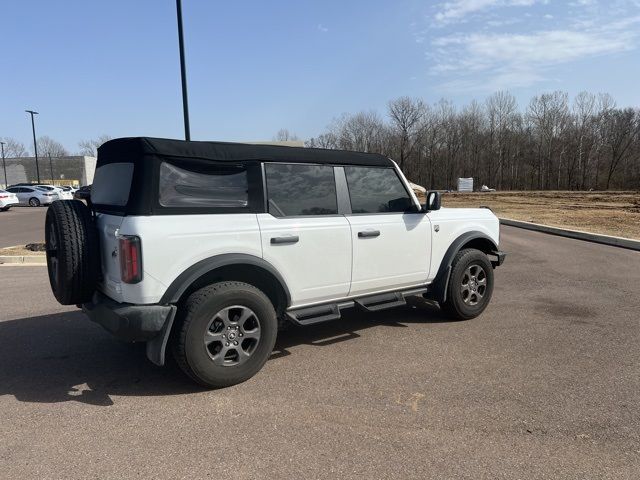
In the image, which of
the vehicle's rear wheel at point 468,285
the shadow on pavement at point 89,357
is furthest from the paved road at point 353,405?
the vehicle's rear wheel at point 468,285

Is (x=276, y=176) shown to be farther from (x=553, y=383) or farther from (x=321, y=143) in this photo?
(x=321, y=143)

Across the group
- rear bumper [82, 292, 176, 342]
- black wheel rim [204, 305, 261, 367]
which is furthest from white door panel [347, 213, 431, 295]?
rear bumper [82, 292, 176, 342]

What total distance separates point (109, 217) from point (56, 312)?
3.20 metres

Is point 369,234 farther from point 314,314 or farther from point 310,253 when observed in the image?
point 314,314

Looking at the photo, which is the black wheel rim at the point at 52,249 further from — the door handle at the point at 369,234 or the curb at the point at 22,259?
the curb at the point at 22,259

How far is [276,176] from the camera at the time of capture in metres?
4.19

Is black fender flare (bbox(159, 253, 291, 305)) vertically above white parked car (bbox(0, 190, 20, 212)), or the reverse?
white parked car (bbox(0, 190, 20, 212))

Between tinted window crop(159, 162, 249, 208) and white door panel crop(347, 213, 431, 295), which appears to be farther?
white door panel crop(347, 213, 431, 295)

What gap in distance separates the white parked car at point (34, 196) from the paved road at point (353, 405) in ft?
110

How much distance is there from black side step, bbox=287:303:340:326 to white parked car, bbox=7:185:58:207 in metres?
36.1

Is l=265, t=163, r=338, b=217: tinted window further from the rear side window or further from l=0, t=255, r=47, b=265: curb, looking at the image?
l=0, t=255, r=47, b=265: curb

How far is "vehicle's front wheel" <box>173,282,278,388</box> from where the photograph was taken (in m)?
3.58

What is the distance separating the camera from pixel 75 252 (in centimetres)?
368

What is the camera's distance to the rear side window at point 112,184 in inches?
147
